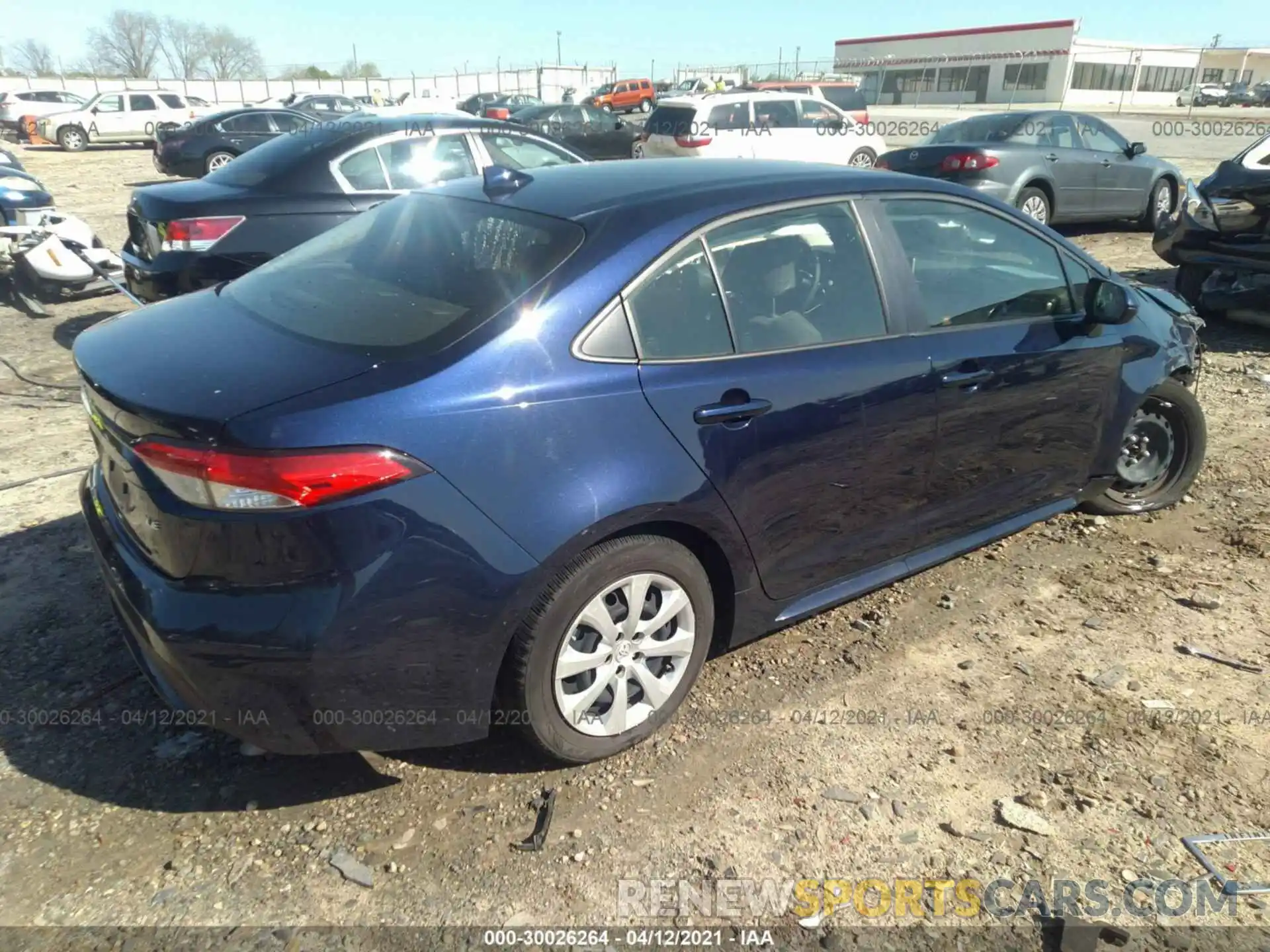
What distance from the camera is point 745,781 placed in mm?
2791

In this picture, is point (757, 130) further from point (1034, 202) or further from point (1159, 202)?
point (1159, 202)

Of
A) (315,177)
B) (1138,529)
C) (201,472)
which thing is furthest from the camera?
(315,177)

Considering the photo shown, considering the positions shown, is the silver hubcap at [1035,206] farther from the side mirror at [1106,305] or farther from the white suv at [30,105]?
the white suv at [30,105]

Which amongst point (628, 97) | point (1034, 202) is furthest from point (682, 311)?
point (628, 97)

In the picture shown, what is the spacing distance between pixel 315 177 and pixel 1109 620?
18.1 feet

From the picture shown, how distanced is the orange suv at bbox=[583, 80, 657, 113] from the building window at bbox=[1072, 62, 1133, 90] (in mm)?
29851

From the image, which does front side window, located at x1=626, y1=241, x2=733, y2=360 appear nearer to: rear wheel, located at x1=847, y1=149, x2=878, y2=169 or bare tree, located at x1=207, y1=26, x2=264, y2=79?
rear wheel, located at x1=847, y1=149, x2=878, y2=169

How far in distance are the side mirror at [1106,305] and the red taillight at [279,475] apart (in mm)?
2881

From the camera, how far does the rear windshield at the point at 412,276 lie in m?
2.56

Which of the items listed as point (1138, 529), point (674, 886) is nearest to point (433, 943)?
point (674, 886)

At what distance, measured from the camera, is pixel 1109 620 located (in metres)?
3.67

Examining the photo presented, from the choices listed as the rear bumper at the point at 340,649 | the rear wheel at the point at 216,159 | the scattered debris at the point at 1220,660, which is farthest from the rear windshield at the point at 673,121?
the rear bumper at the point at 340,649

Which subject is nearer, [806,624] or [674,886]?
[674,886]

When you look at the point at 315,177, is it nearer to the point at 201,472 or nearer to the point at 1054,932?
the point at 201,472
